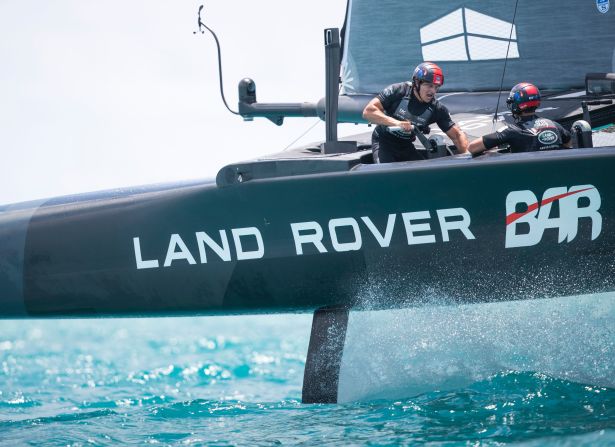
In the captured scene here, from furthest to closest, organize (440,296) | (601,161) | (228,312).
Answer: (228,312), (440,296), (601,161)

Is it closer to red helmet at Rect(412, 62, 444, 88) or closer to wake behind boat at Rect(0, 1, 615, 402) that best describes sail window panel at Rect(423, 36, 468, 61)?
wake behind boat at Rect(0, 1, 615, 402)

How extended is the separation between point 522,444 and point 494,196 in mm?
1026

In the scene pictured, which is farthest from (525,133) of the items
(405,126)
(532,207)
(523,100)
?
(405,126)

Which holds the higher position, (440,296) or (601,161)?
(601,161)

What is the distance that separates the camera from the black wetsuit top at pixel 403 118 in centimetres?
423

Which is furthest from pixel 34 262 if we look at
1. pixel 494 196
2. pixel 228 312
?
pixel 494 196

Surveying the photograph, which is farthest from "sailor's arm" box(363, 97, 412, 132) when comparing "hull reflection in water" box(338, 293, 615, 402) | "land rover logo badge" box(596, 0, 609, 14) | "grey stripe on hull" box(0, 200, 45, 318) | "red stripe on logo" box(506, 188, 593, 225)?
"land rover logo badge" box(596, 0, 609, 14)

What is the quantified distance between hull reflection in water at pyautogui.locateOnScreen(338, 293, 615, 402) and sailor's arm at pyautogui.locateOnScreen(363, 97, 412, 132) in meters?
0.89

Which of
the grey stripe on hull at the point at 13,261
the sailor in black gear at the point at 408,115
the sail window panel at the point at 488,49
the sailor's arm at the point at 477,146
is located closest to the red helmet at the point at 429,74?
the sailor in black gear at the point at 408,115

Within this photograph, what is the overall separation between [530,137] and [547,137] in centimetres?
7

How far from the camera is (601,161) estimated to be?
350cm

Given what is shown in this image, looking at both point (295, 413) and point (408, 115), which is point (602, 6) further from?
point (295, 413)

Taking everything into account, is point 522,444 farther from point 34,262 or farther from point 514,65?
point 514,65

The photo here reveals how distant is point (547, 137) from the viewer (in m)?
3.87
